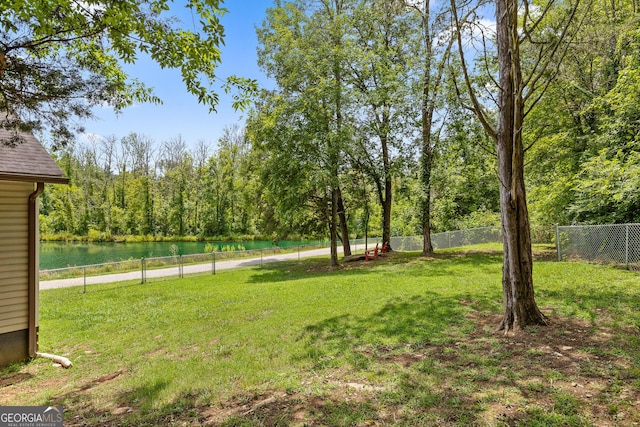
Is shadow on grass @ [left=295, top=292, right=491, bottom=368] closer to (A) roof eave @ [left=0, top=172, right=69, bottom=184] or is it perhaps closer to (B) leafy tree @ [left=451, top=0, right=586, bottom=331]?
(B) leafy tree @ [left=451, top=0, right=586, bottom=331]

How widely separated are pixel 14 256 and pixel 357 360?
18.9 ft

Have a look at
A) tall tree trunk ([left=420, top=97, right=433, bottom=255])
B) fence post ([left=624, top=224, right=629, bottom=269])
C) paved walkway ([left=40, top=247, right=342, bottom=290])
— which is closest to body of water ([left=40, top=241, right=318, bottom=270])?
paved walkway ([left=40, top=247, right=342, bottom=290])

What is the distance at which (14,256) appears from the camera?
5.43m

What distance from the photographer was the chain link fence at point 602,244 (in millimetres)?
8195

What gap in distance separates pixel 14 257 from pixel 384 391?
6.14 meters

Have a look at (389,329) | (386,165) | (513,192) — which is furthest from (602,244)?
(386,165)

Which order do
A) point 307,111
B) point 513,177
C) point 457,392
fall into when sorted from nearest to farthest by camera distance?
1. point 457,392
2. point 513,177
3. point 307,111

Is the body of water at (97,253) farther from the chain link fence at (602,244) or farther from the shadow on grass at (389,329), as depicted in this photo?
the chain link fence at (602,244)

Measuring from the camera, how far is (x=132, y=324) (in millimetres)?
6934

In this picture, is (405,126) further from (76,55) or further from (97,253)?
(97,253)

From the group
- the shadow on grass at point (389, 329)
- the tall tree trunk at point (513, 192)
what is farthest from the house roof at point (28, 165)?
the tall tree trunk at point (513, 192)

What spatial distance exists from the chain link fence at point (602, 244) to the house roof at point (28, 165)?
12468 mm

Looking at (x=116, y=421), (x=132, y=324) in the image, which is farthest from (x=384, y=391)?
(x=132, y=324)

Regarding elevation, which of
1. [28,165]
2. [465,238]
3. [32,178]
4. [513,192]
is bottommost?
[465,238]
